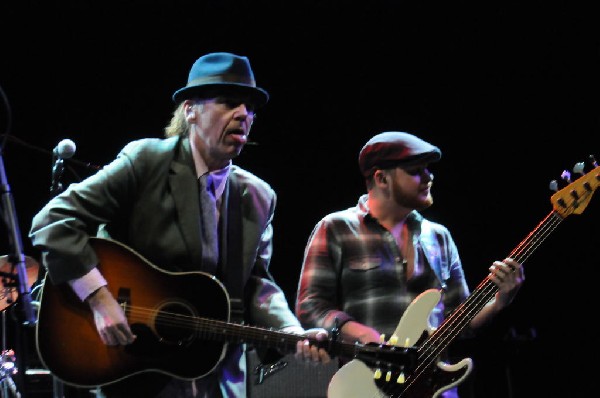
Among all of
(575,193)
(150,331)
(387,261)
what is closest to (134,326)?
(150,331)

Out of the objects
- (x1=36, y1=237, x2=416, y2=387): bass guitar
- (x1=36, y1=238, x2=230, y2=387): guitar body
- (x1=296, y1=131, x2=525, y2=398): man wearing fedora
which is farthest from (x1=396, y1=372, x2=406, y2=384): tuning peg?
(x1=36, y1=238, x2=230, y2=387): guitar body

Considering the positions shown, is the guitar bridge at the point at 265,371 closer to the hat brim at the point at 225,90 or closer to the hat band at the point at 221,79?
the hat brim at the point at 225,90

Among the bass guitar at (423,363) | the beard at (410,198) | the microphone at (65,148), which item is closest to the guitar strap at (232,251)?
the bass guitar at (423,363)

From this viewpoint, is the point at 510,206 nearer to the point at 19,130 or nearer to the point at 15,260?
the point at 19,130

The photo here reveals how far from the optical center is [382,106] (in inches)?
297

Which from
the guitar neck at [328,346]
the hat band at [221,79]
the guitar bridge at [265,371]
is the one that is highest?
the hat band at [221,79]

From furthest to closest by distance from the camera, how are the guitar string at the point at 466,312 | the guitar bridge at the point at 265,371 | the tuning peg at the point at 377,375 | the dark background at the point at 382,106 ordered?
the dark background at the point at 382,106 → the guitar bridge at the point at 265,371 → the guitar string at the point at 466,312 → the tuning peg at the point at 377,375

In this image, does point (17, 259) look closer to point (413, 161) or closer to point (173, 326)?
point (173, 326)

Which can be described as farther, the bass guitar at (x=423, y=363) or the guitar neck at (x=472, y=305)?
the guitar neck at (x=472, y=305)

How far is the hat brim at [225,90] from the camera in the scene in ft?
10.6

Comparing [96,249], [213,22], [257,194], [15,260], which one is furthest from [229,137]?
[213,22]

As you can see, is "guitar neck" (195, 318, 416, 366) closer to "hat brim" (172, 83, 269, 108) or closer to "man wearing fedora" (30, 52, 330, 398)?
"man wearing fedora" (30, 52, 330, 398)

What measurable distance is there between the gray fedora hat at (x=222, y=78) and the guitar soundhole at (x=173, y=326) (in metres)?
0.99

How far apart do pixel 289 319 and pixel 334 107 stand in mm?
4562
